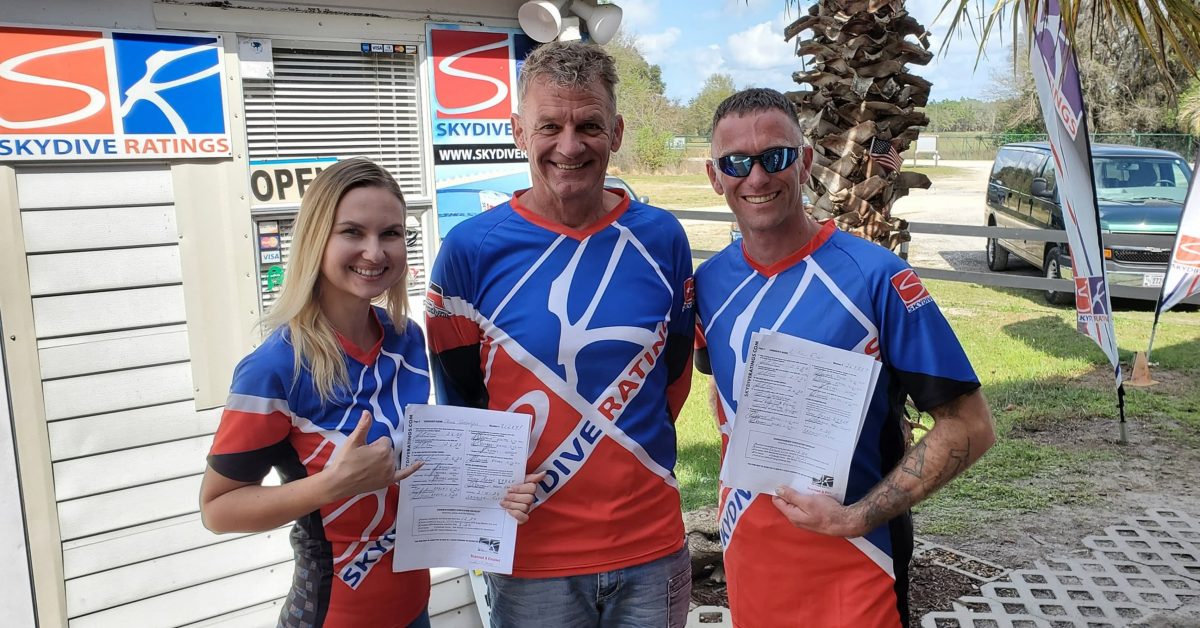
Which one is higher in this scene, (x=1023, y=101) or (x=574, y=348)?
(x=1023, y=101)

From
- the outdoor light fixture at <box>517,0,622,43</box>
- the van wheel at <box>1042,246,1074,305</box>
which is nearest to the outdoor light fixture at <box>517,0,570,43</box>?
the outdoor light fixture at <box>517,0,622,43</box>

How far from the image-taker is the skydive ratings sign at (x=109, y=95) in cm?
310

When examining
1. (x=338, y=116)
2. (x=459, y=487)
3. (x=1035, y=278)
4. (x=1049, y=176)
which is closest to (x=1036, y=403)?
(x=1035, y=278)

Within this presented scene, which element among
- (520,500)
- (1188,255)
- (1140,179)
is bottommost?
(520,500)

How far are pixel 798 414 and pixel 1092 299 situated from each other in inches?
200

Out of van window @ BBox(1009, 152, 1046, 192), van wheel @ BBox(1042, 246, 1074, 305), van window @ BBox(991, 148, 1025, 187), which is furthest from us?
van window @ BBox(991, 148, 1025, 187)

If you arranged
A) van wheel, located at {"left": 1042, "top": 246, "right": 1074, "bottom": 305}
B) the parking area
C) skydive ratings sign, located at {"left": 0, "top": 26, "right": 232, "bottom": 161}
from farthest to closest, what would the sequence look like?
the parking area
van wheel, located at {"left": 1042, "top": 246, "right": 1074, "bottom": 305}
skydive ratings sign, located at {"left": 0, "top": 26, "right": 232, "bottom": 161}

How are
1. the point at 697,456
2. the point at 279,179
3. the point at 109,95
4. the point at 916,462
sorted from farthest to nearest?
the point at 697,456
the point at 279,179
the point at 109,95
the point at 916,462

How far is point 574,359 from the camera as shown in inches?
87.8

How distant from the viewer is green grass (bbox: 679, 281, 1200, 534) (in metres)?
6.44

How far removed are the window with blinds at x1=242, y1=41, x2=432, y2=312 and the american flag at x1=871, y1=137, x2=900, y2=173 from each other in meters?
2.56

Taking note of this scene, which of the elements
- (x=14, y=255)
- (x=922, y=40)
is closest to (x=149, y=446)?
(x=14, y=255)

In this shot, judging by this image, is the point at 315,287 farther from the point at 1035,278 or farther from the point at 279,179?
the point at 1035,278

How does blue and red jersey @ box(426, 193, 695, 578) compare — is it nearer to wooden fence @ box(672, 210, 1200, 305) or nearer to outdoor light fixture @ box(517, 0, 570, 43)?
outdoor light fixture @ box(517, 0, 570, 43)
